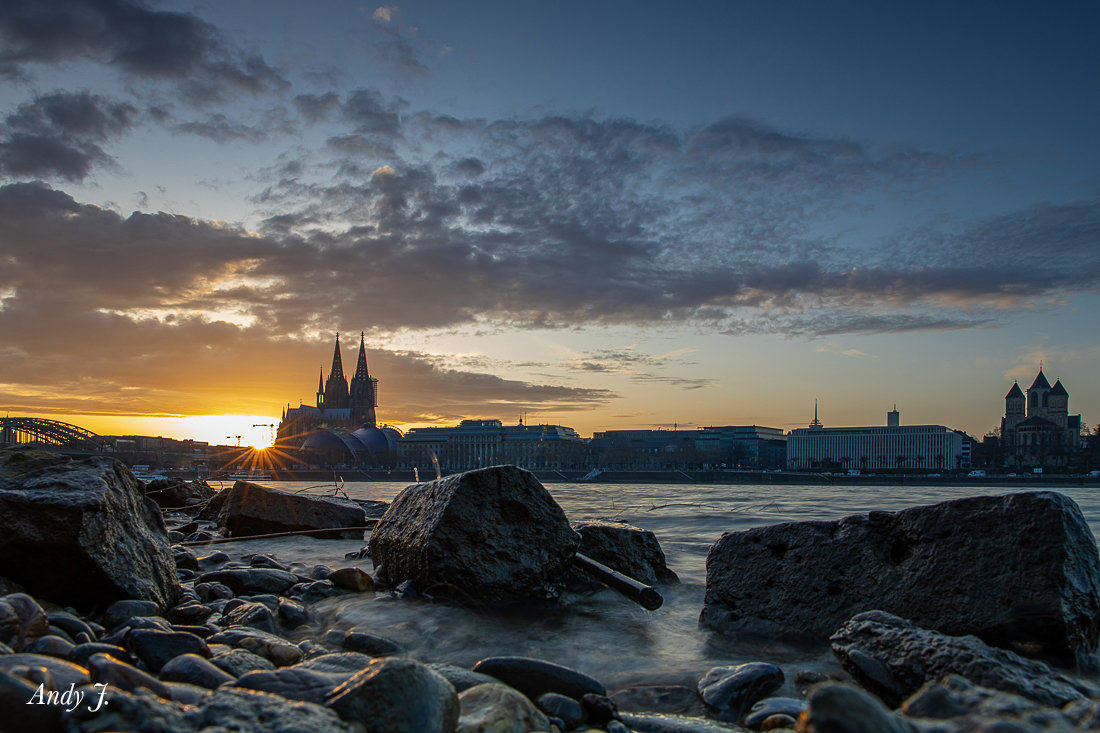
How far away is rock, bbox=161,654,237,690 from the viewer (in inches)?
109

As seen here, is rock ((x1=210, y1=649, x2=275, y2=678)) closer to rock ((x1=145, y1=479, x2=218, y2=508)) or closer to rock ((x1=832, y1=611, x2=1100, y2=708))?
rock ((x1=832, y1=611, x2=1100, y2=708))

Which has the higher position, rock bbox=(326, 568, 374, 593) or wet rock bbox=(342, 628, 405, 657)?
wet rock bbox=(342, 628, 405, 657)

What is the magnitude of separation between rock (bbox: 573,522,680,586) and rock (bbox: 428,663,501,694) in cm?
345

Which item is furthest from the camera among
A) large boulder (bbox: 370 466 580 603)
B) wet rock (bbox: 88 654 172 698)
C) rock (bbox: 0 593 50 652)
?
large boulder (bbox: 370 466 580 603)

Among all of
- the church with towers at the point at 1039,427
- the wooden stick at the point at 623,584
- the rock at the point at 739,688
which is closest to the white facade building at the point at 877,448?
the church with towers at the point at 1039,427

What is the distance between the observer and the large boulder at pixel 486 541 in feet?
18.5

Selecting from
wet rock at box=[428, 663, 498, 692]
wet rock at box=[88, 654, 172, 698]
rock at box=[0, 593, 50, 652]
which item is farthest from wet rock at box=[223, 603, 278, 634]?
wet rock at box=[88, 654, 172, 698]

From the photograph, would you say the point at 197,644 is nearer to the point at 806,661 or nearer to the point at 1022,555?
the point at 806,661

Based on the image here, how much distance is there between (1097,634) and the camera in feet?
13.1

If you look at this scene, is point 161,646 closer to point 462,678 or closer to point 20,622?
point 20,622

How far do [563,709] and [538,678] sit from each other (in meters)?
0.28

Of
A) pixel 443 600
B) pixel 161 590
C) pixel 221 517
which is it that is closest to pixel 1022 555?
pixel 443 600

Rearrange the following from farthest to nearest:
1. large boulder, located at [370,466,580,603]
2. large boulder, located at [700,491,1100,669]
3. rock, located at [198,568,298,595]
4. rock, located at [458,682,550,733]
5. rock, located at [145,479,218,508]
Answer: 1. rock, located at [145,479,218,508]
2. rock, located at [198,568,298,595]
3. large boulder, located at [370,466,580,603]
4. large boulder, located at [700,491,1100,669]
5. rock, located at [458,682,550,733]

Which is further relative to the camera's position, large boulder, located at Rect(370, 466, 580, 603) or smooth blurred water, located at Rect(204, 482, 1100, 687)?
large boulder, located at Rect(370, 466, 580, 603)
